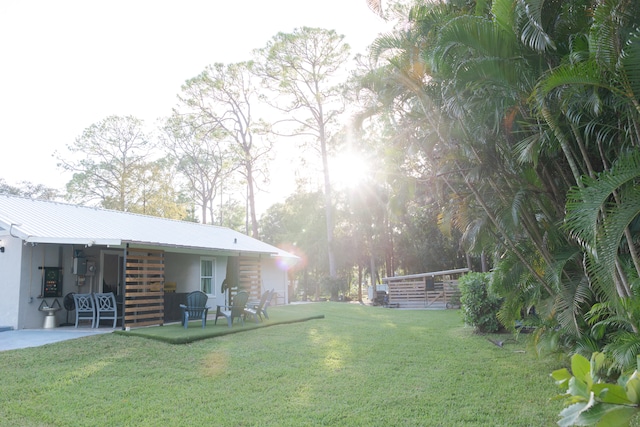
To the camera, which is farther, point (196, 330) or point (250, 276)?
point (250, 276)

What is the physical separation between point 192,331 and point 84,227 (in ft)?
14.9

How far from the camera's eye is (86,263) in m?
12.1

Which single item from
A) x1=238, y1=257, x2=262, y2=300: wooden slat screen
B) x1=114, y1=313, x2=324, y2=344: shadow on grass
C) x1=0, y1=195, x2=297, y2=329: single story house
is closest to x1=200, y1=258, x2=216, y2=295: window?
x1=0, y1=195, x2=297, y2=329: single story house

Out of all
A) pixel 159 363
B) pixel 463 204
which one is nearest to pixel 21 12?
pixel 159 363

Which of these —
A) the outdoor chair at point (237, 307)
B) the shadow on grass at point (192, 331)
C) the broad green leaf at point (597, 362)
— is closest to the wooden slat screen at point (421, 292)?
the shadow on grass at point (192, 331)

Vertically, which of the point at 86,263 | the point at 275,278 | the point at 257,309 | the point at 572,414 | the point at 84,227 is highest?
the point at 84,227

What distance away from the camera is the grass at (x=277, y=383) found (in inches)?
176

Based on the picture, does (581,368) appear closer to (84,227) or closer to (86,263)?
(84,227)

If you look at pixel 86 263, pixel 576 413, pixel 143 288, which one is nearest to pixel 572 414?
pixel 576 413

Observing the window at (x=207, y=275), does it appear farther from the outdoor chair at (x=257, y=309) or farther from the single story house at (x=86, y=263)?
the outdoor chair at (x=257, y=309)

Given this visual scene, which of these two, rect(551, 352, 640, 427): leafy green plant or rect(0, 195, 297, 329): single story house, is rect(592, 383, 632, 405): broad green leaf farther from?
rect(0, 195, 297, 329): single story house

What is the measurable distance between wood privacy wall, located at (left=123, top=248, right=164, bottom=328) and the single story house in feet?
0.07

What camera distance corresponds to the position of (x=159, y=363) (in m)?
7.07

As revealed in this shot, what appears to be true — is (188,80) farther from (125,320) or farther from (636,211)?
(636,211)
